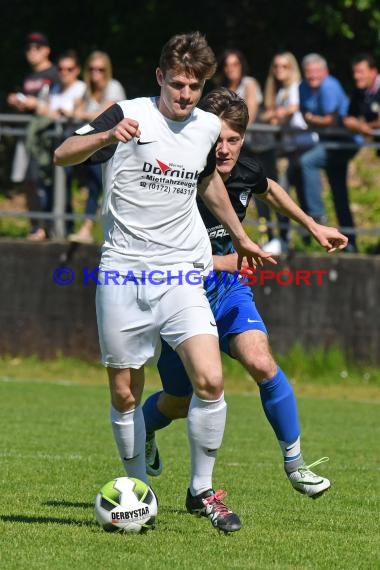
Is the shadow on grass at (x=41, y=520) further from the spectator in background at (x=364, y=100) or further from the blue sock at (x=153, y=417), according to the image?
the spectator in background at (x=364, y=100)

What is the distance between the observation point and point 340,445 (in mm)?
10180

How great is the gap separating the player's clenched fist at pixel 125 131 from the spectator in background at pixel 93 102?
7.79m

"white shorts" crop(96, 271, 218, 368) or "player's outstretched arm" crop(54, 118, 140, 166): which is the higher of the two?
"player's outstretched arm" crop(54, 118, 140, 166)

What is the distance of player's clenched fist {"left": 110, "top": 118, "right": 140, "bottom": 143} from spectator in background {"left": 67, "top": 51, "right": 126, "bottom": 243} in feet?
25.6

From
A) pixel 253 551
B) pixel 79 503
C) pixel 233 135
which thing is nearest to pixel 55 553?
pixel 253 551

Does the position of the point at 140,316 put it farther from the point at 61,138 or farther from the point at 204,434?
the point at 61,138

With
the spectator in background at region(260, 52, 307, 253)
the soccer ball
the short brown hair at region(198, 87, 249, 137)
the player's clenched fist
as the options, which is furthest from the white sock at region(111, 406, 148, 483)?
the spectator in background at region(260, 52, 307, 253)

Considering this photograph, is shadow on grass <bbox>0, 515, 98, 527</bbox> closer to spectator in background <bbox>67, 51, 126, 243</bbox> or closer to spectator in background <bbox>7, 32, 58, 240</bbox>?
spectator in background <bbox>67, 51, 126, 243</bbox>

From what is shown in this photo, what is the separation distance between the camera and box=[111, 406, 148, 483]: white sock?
21.4ft

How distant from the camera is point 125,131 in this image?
5801 millimetres

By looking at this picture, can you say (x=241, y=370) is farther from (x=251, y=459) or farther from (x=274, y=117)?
(x=251, y=459)

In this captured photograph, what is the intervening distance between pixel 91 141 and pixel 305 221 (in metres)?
1.63

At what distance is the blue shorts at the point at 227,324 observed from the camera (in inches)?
281

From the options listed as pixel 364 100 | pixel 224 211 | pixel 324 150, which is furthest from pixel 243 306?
pixel 324 150
